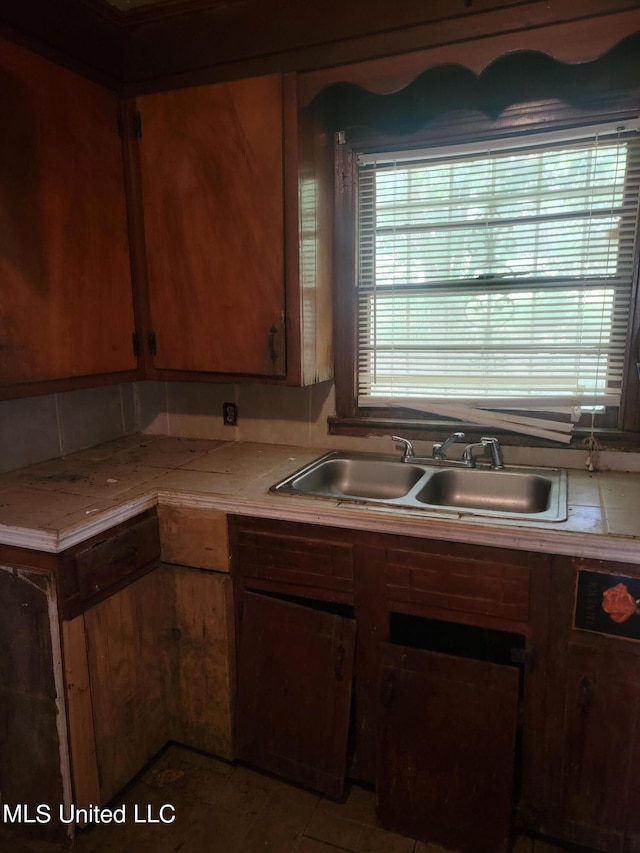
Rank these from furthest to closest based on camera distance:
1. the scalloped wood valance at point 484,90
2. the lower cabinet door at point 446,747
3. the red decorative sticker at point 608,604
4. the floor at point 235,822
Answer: the scalloped wood valance at point 484,90 → the floor at point 235,822 → the lower cabinet door at point 446,747 → the red decorative sticker at point 608,604

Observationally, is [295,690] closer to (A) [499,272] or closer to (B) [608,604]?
(B) [608,604]

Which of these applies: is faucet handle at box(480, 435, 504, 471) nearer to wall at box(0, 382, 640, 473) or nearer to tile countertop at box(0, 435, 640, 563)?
wall at box(0, 382, 640, 473)

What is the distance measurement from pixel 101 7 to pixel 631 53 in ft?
5.33

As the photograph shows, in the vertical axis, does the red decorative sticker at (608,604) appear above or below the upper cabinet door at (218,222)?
below

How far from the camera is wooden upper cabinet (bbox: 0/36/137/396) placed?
1.52m

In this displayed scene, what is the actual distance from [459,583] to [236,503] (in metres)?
0.67

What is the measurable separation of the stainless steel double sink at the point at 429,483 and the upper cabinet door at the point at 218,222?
1.36 feet

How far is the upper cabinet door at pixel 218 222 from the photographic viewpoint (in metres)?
1.71

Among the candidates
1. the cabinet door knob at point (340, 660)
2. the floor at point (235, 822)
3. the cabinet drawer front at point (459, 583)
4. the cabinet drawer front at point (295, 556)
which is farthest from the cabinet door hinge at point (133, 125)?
the floor at point (235, 822)

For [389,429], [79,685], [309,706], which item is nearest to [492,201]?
[389,429]

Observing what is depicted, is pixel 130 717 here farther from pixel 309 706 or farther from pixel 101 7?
pixel 101 7

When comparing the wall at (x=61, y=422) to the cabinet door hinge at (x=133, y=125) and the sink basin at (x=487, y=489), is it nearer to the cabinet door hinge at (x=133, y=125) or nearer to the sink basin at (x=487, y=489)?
the cabinet door hinge at (x=133, y=125)

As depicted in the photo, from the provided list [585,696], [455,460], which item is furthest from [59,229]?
[585,696]

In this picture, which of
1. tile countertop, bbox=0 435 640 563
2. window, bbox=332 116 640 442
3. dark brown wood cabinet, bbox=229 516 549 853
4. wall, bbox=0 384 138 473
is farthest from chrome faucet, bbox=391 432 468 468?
wall, bbox=0 384 138 473
